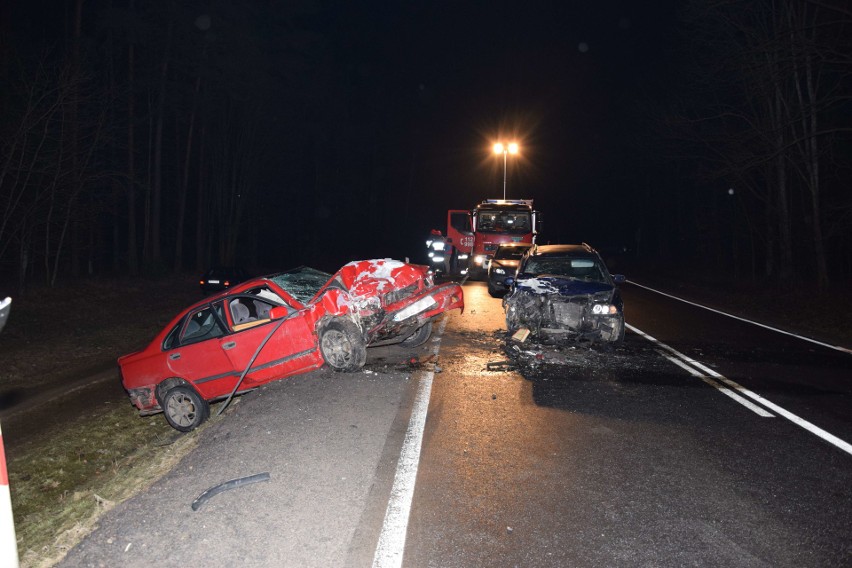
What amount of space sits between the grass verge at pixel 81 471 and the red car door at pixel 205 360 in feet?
2.46

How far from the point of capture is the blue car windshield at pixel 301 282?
8641mm

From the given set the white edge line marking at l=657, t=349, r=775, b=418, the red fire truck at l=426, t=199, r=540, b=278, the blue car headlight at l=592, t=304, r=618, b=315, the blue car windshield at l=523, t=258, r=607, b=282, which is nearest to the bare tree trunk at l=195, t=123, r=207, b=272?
the red fire truck at l=426, t=199, r=540, b=278

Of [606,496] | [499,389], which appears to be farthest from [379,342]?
[606,496]

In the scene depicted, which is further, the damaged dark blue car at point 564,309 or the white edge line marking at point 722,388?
the damaged dark blue car at point 564,309

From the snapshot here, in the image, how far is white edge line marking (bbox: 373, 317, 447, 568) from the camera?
3.69m

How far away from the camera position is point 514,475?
4.95m

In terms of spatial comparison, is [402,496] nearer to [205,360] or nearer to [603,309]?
[205,360]

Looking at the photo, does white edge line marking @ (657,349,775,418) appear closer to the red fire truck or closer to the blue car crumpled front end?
the blue car crumpled front end

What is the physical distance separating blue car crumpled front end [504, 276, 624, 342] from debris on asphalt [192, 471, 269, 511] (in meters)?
6.46

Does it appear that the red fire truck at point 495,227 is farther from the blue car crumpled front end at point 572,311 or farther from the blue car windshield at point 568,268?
the blue car crumpled front end at point 572,311

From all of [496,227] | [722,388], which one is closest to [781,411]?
[722,388]

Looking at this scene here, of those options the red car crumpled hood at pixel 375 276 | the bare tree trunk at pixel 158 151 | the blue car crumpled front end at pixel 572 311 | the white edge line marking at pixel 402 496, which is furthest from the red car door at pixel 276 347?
the bare tree trunk at pixel 158 151

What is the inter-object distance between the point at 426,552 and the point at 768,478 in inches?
115

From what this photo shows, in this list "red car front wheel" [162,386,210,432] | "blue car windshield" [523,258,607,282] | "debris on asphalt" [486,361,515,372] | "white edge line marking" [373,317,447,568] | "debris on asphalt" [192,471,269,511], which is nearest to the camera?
"white edge line marking" [373,317,447,568]
